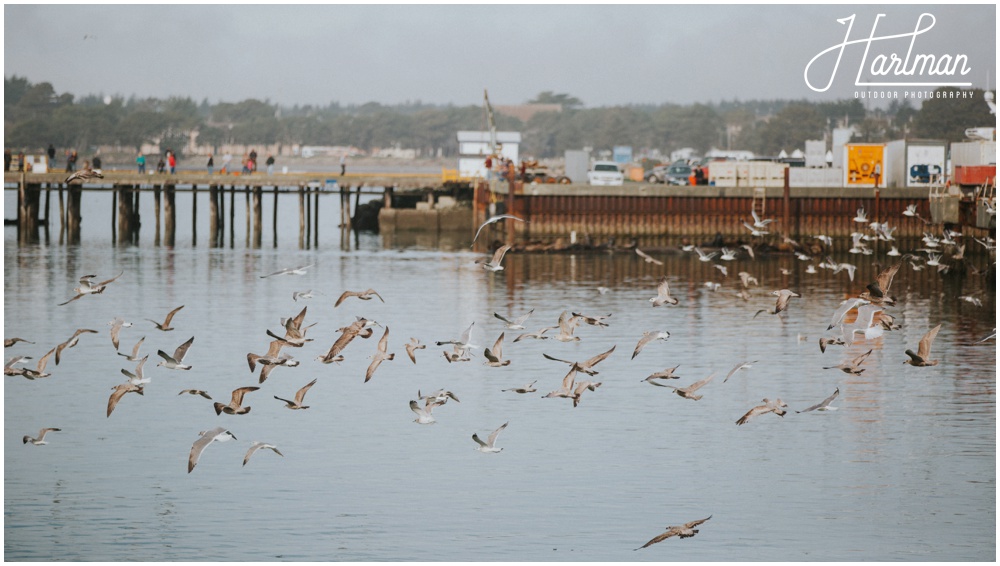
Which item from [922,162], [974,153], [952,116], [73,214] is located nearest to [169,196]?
[73,214]

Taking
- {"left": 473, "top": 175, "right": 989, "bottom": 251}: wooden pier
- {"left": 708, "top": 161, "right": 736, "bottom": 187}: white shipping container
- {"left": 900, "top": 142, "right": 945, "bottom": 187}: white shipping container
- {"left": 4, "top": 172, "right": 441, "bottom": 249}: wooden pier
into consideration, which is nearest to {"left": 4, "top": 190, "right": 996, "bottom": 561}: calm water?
{"left": 473, "top": 175, "right": 989, "bottom": 251}: wooden pier

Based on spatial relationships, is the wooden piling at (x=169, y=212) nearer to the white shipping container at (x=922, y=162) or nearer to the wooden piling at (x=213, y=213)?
the wooden piling at (x=213, y=213)

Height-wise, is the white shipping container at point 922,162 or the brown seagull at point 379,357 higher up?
the white shipping container at point 922,162

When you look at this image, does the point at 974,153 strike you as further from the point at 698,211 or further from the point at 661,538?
the point at 661,538

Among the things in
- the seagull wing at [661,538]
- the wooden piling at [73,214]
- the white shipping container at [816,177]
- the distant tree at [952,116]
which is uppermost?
the distant tree at [952,116]

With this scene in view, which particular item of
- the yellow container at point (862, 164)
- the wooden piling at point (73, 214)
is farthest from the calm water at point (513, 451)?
the wooden piling at point (73, 214)

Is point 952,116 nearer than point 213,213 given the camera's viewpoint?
No

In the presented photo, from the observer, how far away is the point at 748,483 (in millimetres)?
23859

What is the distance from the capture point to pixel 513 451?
25.9 m

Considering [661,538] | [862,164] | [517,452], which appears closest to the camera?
[661,538]

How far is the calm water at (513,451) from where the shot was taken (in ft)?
69.0

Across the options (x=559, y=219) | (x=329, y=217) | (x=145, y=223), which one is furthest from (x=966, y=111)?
(x=559, y=219)

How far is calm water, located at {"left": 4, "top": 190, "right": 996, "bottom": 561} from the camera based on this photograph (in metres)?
21.0

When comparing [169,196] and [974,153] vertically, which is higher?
[974,153]
